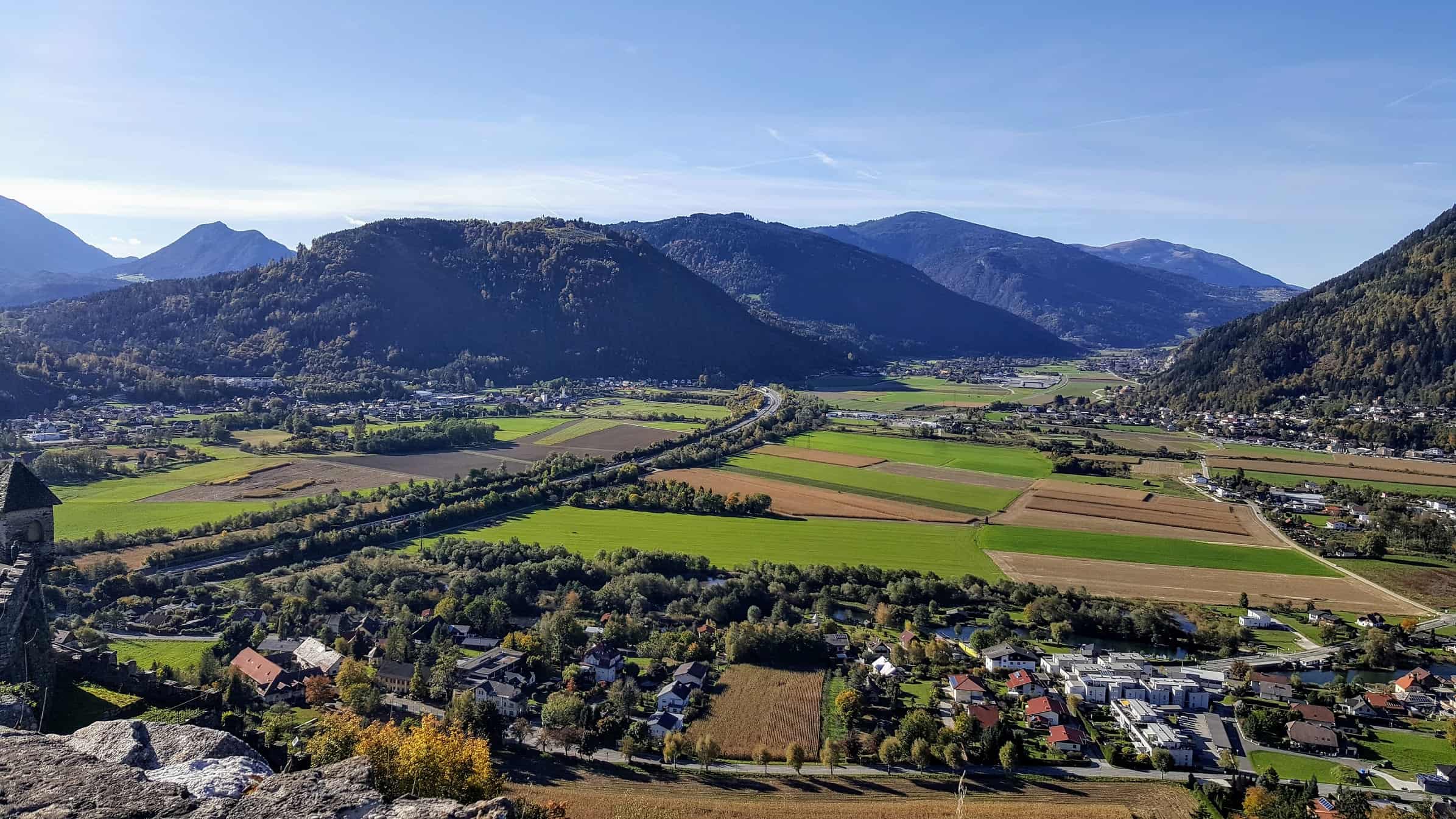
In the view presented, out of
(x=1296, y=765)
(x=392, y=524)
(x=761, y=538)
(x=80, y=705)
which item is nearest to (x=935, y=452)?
(x=761, y=538)

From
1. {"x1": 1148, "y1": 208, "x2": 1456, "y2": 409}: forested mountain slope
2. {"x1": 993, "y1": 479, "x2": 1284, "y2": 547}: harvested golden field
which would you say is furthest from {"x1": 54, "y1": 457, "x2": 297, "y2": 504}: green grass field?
{"x1": 1148, "y1": 208, "x2": 1456, "y2": 409}: forested mountain slope

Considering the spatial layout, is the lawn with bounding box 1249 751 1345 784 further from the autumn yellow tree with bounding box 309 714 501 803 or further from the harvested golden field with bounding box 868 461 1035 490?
the harvested golden field with bounding box 868 461 1035 490

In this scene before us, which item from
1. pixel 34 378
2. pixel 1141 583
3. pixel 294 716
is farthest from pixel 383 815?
pixel 34 378

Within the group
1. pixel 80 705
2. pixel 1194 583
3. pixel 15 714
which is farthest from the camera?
pixel 1194 583

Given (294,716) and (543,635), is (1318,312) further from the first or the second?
(294,716)

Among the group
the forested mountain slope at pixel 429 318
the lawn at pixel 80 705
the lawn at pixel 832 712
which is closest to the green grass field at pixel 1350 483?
the lawn at pixel 832 712

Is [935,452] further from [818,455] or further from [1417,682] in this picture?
[1417,682]

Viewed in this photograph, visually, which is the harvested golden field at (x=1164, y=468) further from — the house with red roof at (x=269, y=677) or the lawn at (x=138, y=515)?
the lawn at (x=138, y=515)
